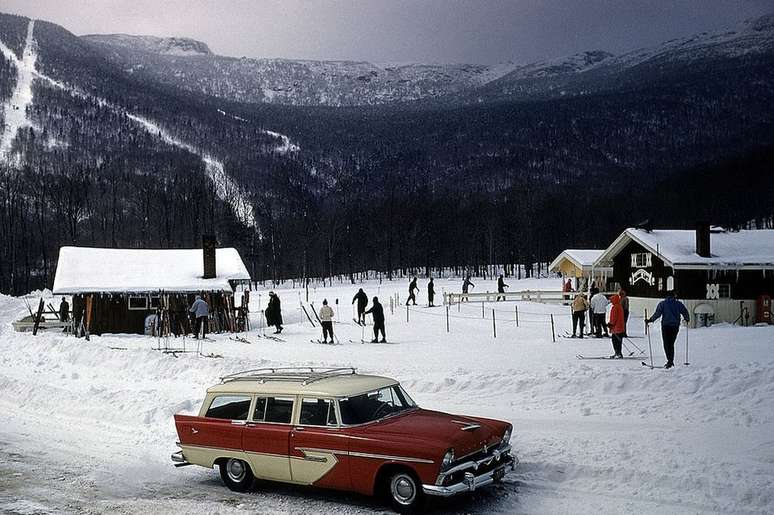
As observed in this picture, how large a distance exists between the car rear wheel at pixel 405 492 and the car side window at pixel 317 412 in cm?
121

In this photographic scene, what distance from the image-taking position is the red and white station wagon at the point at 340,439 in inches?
349

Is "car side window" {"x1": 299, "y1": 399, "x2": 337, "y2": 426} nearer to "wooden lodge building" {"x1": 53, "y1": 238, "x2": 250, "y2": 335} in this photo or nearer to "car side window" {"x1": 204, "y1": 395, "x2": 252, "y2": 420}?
"car side window" {"x1": 204, "y1": 395, "x2": 252, "y2": 420}

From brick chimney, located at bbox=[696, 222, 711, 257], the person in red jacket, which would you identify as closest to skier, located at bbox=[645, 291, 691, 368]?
the person in red jacket

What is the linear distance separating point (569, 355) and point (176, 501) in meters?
13.9

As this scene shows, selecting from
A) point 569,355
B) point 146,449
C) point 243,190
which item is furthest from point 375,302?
point 243,190

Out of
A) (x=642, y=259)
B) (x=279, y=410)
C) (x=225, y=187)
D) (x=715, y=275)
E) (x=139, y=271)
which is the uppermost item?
(x=225, y=187)

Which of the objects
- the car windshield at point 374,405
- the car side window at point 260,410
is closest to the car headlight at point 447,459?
the car windshield at point 374,405

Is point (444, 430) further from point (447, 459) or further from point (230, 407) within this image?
point (230, 407)

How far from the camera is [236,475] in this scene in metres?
10.3

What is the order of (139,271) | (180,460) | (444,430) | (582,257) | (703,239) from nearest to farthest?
(444,430)
(180,460)
(703,239)
(139,271)
(582,257)

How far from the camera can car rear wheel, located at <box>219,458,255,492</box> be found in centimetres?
1024

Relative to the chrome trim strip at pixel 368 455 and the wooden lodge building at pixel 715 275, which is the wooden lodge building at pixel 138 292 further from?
the chrome trim strip at pixel 368 455

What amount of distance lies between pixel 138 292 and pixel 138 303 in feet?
2.35

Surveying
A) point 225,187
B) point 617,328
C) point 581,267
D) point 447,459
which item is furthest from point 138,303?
point 225,187
